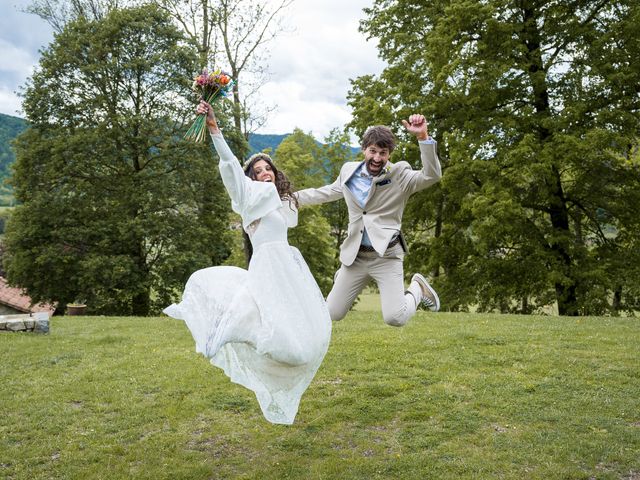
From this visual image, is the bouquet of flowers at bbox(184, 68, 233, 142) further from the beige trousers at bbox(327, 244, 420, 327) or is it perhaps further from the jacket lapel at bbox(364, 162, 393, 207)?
the beige trousers at bbox(327, 244, 420, 327)

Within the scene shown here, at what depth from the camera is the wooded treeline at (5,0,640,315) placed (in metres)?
16.9

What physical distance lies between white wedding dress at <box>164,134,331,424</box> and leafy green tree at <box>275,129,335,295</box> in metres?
23.3

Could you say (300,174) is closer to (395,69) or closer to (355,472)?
(395,69)

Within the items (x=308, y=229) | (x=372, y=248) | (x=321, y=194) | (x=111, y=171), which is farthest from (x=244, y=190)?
(x=308, y=229)

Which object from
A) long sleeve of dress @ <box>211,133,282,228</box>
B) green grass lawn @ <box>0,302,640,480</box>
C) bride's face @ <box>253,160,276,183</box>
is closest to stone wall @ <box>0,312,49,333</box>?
green grass lawn @ <box>0,302,640,480</box>

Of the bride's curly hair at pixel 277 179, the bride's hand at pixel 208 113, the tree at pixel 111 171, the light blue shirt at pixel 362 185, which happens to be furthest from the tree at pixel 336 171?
the bride's hand at pixel 208 113

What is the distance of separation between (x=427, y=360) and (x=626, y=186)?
42.8 ft

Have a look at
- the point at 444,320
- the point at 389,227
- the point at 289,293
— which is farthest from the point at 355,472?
the point at 444,320

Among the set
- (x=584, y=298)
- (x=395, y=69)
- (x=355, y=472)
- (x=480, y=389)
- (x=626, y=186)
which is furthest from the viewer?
(x=395, y=69)

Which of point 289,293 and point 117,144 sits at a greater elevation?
point 117,144

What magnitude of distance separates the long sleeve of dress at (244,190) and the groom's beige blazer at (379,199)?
0.71 metres

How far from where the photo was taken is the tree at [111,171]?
22.0 m

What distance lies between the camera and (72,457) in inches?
221

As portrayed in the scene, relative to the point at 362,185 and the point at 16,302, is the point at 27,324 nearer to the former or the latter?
the point at 362,185
